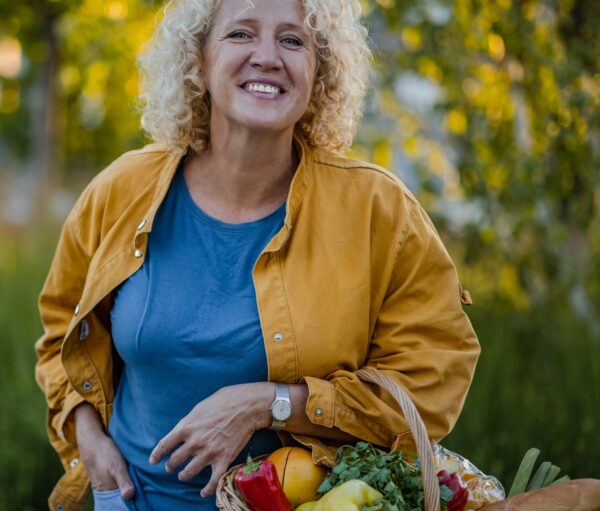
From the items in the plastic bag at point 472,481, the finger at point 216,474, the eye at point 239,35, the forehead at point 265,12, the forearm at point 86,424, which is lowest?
the forearm at point 86,424

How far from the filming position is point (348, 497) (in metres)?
1.79

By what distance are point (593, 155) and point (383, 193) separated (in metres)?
2.13

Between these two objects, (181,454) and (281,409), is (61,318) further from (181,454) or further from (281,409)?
(281,409)

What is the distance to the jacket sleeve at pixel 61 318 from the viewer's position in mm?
2510

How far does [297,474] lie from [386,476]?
0.78 ft

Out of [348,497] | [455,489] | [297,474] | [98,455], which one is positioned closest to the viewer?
[348,497]

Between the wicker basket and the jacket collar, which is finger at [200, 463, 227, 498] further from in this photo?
the jacket collar

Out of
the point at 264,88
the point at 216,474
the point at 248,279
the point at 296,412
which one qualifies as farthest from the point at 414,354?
the point at 264,88

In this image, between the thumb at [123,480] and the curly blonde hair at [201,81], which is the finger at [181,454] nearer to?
the thumb at [123,480]

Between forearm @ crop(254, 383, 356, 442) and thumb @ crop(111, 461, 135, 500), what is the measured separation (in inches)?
17.2

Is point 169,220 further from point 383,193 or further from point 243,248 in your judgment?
point 383,193

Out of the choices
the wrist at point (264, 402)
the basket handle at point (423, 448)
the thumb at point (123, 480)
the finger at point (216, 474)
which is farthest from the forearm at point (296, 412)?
the thumb at point (123, 480)

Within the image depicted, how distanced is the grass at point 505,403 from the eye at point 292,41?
5.74 feet

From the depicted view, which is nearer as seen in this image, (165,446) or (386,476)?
(386,476)
